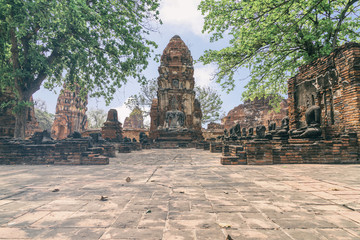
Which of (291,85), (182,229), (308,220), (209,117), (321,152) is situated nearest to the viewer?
(182,229)

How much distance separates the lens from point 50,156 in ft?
21.2

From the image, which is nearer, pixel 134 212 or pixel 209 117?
pixel 134 212

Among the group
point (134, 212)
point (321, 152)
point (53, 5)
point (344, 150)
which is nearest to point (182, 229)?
point (134, 212)

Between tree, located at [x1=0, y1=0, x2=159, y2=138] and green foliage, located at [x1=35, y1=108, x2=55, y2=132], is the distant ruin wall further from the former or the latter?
green foliage, located at [x1=35, y1=108, x2=55, y2=132]

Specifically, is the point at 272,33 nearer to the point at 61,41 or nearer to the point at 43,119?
the point at 61,41

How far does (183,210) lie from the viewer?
7.34 feet

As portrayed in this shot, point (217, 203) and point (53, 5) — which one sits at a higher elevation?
point (53, 5)

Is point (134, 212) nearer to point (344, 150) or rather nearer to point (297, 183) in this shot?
point (297, 183)

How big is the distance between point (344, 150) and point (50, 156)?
940cm

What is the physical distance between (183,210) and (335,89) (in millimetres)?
8354

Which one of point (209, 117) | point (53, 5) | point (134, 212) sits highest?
point (53, 5)

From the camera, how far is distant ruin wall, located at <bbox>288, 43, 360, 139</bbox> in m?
6.77

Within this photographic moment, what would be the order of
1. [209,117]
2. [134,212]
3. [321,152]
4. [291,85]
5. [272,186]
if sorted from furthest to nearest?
[209,117]
[291,85]
[321,152]
[272,186]
[134,212]

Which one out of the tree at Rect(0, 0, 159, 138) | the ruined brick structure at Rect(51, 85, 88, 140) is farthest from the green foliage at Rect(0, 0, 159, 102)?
the ruined brick structure at Rect(51, 85, 88, 140)
